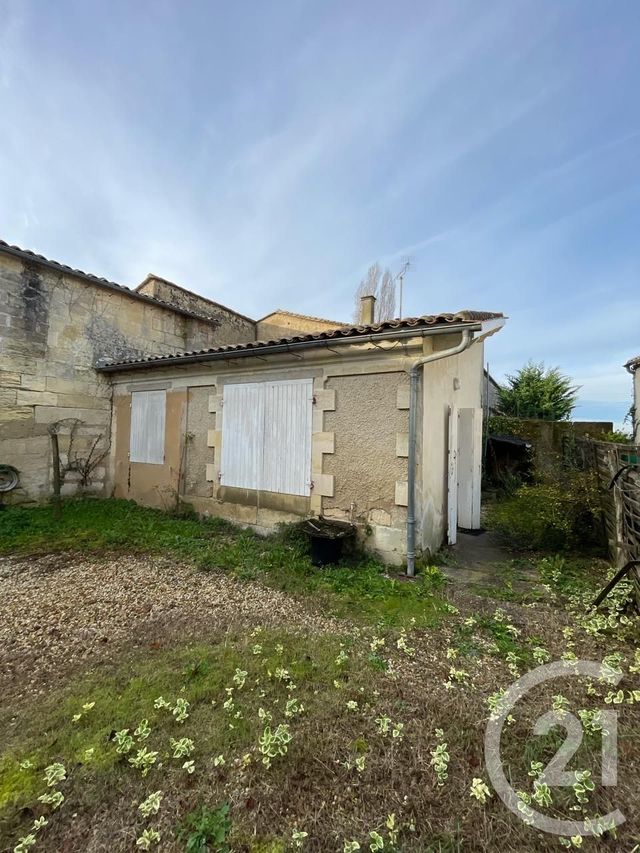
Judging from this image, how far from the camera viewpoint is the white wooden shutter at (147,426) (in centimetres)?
747

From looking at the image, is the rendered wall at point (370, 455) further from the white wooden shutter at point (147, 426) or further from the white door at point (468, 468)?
the white wooden shutter at point (147, 426)

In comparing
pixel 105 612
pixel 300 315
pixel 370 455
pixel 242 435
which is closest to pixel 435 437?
pixel 370 455

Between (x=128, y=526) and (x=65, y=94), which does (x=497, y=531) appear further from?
(x=65, y=94)

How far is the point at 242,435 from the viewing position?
6.31m

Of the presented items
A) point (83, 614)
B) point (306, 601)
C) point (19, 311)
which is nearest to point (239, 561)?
point (306, 601)

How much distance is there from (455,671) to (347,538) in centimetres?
244

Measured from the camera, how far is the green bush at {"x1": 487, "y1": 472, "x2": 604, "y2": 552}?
5.21 m

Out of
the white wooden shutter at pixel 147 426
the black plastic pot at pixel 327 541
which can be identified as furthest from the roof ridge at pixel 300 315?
the black plastic pot at pixel 327 541

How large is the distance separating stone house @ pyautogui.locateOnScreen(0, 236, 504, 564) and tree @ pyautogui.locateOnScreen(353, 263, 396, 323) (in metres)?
8.46

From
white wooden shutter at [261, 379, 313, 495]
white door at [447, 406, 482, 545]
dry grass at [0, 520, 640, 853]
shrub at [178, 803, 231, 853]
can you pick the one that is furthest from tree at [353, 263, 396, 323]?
shrub at [178, 803, 231, 853]

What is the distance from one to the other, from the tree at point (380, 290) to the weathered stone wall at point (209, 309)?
5.39m

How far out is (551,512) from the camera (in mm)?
5293

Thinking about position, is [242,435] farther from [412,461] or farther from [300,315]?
[300,315]

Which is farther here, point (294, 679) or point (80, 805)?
point (294, 679)
